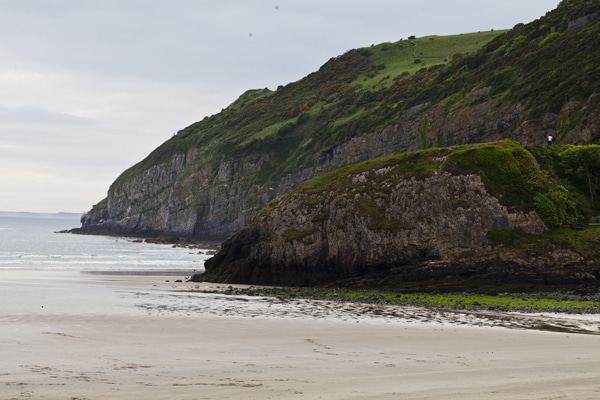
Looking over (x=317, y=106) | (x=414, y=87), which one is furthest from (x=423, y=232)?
(x=317, y=106)

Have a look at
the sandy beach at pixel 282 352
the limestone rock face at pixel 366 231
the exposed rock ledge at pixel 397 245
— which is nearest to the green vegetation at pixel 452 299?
the sandy beach at pixel 282 352

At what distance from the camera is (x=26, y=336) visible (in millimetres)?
23406

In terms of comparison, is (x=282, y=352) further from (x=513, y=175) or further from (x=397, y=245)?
(x=513, y=175)

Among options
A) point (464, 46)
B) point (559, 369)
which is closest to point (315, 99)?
point (464, 46)

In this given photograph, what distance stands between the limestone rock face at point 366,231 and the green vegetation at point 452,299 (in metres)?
4.86

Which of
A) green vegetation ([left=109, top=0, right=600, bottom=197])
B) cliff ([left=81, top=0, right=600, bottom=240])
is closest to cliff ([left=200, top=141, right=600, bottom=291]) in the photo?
cliff ([left=81, top=0, right=600, bottom=240])

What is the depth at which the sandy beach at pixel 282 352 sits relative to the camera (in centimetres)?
1487

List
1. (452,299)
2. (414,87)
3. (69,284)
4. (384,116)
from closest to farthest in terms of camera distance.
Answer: (452,299) < (69,284) < (384,116) < (414,87)

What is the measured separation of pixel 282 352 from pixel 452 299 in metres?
22.1

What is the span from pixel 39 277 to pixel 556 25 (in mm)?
83159

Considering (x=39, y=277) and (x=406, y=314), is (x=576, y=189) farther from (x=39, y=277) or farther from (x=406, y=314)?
(x=39, y=277)

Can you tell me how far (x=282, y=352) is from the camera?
21359 millimetres

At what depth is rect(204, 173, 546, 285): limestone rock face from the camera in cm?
4969

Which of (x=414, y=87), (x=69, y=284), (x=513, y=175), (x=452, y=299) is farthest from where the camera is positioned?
(x=414, y=87)
